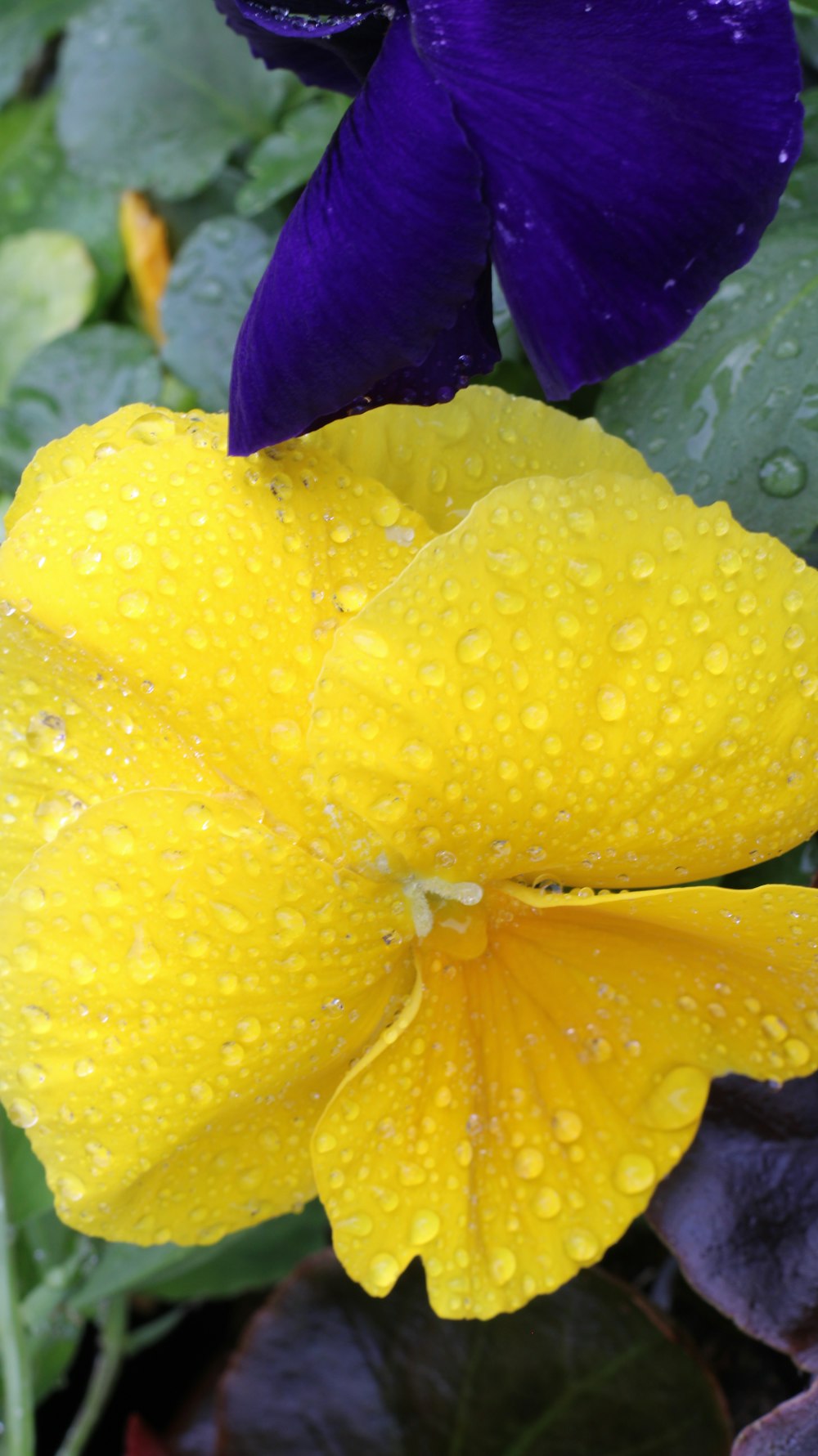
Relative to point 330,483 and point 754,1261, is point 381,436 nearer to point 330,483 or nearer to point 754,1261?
point 330,483

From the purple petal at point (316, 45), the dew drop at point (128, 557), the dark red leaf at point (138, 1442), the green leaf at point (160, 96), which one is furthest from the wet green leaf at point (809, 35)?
the dark red leaf at point (138, 1442)

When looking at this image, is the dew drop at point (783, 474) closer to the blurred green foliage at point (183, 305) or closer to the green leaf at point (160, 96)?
the blurred green foliage at point (183, 305)

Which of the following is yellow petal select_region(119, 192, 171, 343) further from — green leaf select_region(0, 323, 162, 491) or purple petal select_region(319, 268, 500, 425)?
purple petal select_region(319, 268, 500, 425)

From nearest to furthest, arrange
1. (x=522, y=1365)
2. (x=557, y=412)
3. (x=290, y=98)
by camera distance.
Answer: (x=557, y=412) < (x=522, y=1365) < (x=290, y=98)

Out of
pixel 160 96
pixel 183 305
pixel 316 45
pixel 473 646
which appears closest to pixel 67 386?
pixel 183 305

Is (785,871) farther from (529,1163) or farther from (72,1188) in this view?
(72,1188)

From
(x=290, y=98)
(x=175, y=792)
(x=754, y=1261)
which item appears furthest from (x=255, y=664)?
(x=290, y=98)
